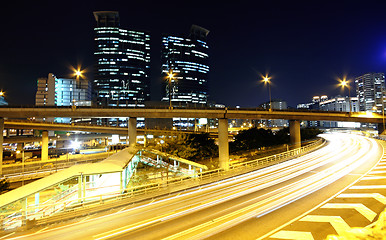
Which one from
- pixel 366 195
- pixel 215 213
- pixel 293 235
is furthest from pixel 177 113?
pixel 293 235

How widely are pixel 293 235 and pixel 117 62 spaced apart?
181m

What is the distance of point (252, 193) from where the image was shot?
14930 millimetres

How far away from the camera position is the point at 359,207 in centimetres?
1098

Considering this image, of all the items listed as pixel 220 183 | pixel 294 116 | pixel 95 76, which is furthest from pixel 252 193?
pixel 95 76

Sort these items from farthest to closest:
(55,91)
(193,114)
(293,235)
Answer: (55,91), (193,114), (293,235)

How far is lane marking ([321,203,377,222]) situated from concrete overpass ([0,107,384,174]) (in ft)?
81.6

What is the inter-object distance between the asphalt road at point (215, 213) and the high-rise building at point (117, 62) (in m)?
150

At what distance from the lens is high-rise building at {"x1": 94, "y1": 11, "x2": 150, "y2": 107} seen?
535 ft

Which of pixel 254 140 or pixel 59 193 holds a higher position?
pixel 254 140

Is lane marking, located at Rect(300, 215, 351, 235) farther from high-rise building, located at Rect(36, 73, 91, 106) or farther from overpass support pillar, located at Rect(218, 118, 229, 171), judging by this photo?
high-rise building, located at Rect(36, 73, 91, 106)

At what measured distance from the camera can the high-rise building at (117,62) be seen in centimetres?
16300

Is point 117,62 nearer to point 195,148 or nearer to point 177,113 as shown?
point 177,113

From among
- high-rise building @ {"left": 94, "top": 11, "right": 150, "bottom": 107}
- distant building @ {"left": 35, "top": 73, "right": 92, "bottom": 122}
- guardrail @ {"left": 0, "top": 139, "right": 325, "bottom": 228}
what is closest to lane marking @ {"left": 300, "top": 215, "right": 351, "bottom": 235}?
guardrail @ {"left": 0, "top": 139, "right": 325, "bottom": 228}

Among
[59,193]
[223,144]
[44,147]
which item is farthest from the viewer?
[44,147]
